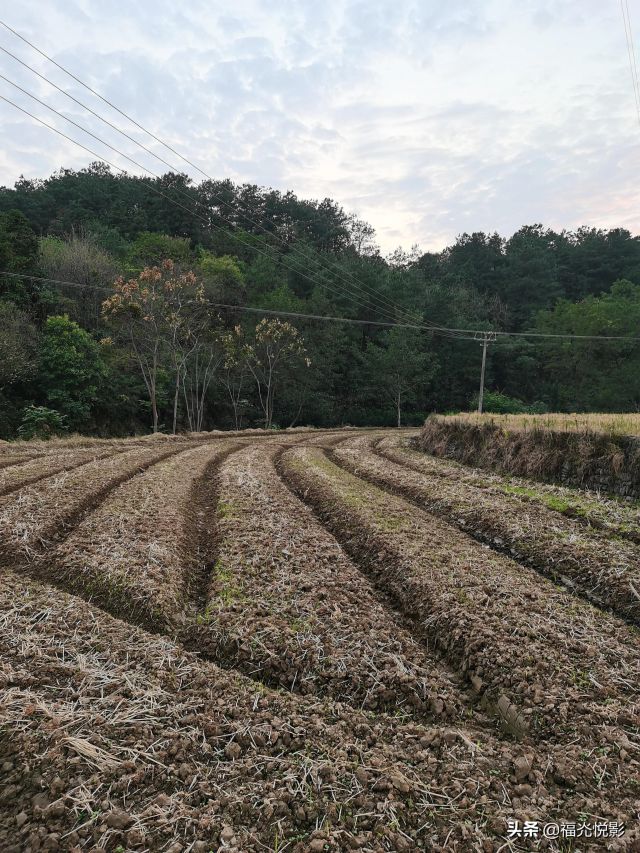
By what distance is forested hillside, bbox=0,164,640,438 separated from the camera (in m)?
27.6

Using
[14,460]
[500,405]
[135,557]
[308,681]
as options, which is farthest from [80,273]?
[500,405]

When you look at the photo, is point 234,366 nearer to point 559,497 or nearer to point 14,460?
point 14,460

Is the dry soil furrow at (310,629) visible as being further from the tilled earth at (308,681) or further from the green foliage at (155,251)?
the green foliage at (155,251)

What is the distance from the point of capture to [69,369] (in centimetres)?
2659

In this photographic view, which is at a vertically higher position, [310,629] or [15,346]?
[15,346]

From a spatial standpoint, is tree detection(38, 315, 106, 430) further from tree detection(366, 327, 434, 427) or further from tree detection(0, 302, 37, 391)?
tree detection(366, 327, 434, 427)

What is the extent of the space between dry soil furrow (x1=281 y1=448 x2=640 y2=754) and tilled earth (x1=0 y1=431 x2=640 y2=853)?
2cm

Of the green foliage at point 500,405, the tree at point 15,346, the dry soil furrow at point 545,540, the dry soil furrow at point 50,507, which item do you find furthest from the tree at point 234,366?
the dry soil furrow at point 545,540

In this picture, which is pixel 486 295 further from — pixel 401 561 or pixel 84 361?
pixel 401 561

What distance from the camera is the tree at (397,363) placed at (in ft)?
149

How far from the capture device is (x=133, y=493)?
879 centimetres

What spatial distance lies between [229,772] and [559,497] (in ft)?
28.8

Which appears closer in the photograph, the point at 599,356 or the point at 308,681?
the point at 308,681

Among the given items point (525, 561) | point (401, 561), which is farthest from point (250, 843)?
point (525, 561)
